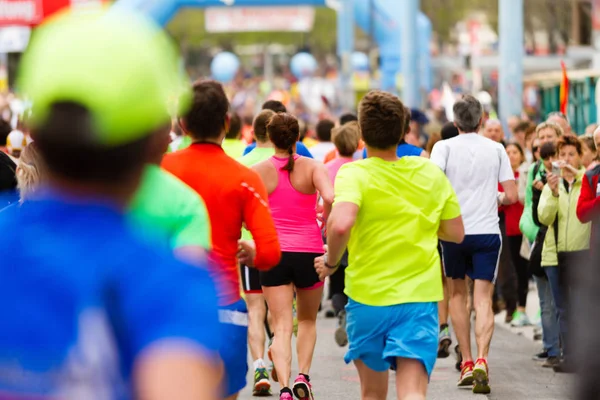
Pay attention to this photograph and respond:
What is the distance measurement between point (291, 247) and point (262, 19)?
1338 inches

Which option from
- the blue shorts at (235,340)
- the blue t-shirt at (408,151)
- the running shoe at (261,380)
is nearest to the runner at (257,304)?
the running shoe at (261,380)

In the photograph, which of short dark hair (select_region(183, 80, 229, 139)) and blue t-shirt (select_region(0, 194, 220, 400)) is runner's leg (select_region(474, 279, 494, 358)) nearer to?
short dark hair (select_region(183, 80, 229, 139))

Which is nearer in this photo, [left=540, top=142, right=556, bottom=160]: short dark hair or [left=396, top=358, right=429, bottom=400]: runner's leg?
[left=396, top=358, right=429, bottom=400]: runner's leg

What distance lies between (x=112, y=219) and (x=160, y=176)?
1505 mm

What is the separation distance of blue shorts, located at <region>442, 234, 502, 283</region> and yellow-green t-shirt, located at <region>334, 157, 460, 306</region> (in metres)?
2.77

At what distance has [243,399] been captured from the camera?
28.2ft

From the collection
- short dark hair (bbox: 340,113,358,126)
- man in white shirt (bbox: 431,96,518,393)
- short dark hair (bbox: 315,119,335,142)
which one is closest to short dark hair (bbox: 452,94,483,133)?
man in white shirt (bbox: 431,96,518,393)

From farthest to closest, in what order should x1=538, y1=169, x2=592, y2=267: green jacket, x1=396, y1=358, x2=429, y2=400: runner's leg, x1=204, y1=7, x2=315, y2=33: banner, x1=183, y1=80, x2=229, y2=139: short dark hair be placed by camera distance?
x1=204, y1=7, x2=315, y2=33: banner
x1=538, y1=169, x2=592, y2=267: green jacket
x1=396, y1=358, x2=429, y2=400: runner's leg
x1=183, y1=80, x2=229, y2=139: short dark hair

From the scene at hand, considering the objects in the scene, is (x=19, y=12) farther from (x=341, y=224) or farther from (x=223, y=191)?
(x=223, y=191)

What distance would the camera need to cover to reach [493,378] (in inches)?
368

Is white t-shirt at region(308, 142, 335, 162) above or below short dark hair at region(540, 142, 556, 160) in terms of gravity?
below

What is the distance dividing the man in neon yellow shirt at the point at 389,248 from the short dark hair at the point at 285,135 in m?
1.98

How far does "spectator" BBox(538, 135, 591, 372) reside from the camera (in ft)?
29.6

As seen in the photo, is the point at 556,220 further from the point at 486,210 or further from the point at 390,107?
the point at 390,107
